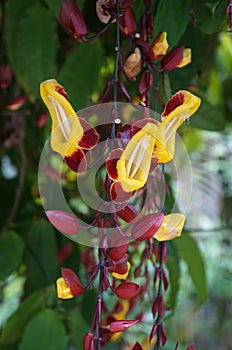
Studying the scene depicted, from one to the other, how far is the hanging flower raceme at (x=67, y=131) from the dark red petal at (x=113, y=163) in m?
0.02

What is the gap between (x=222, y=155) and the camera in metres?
2.07

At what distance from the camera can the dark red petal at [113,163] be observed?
0.40m

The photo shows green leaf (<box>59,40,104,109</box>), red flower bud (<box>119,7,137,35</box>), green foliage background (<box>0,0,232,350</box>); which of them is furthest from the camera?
green leaf (<box>59,40,104,109</box>)

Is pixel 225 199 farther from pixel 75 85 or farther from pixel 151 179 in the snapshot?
pixel 151 179

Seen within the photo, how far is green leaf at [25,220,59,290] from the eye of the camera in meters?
0.88

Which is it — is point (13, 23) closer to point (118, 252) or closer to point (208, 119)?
point (208, 119)

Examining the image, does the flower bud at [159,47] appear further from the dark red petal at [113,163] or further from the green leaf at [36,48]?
the green leaf at [36,48]

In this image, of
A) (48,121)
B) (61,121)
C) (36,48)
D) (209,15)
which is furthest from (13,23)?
(61,121)

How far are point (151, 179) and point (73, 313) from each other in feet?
1.07

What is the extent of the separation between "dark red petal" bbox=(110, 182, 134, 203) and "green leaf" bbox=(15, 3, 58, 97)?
368mm

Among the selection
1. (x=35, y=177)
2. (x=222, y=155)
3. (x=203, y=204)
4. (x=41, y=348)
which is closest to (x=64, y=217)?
(x=41, y=348)

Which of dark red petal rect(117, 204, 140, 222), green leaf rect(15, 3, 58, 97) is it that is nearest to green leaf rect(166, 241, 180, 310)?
green leaf rect(15, 3, 58, 97)

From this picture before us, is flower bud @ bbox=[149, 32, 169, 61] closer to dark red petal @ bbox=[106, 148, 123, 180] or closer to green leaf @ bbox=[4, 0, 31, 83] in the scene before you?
dark red petal @ bbox=[106, 148, 123, 180]

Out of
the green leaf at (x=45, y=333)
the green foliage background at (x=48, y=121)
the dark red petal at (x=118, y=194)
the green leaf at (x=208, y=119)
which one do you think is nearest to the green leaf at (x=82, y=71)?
the green foliage background at (x=48, y=121)
